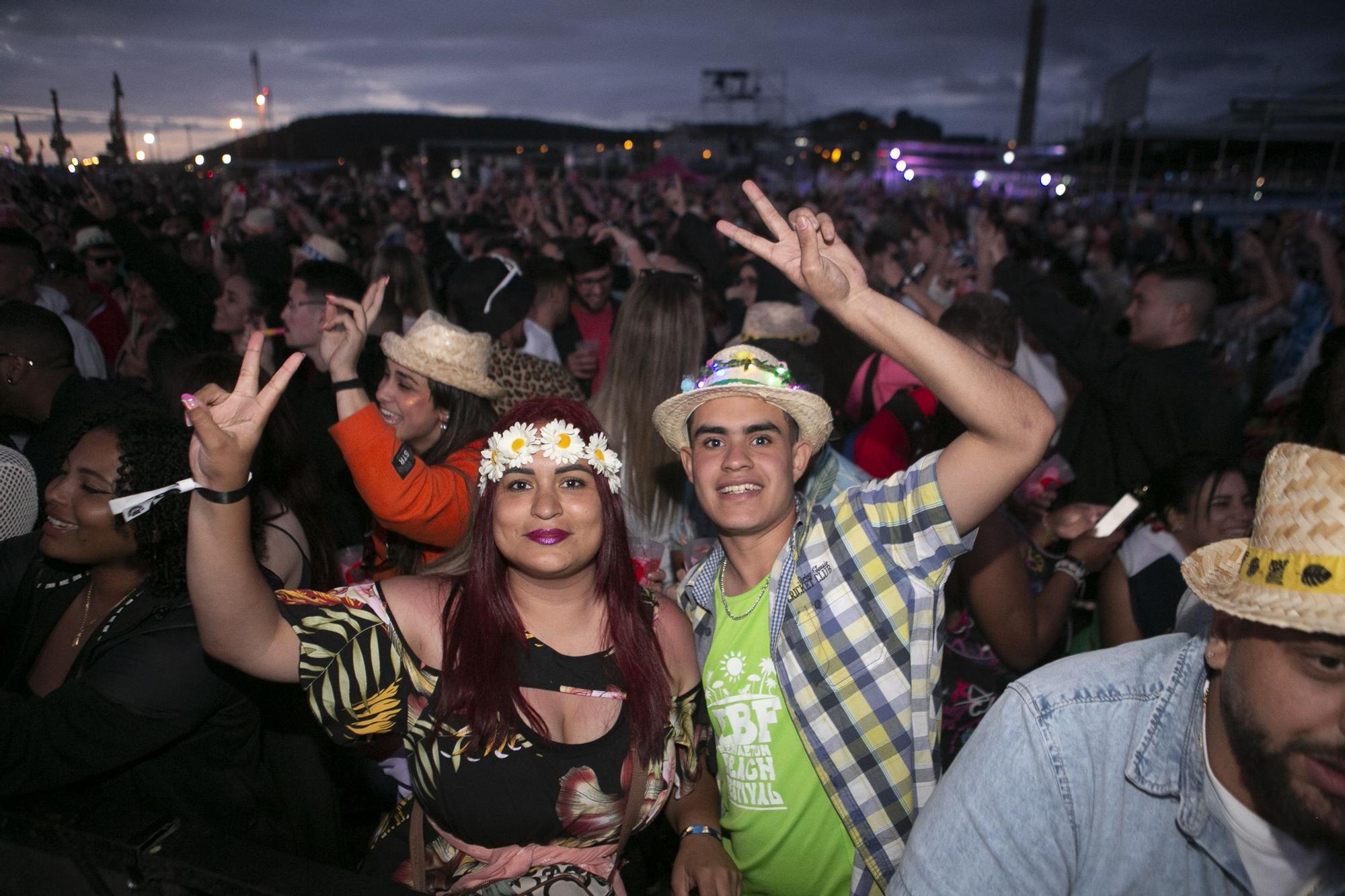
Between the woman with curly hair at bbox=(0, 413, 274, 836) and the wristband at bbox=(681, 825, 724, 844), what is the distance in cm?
121

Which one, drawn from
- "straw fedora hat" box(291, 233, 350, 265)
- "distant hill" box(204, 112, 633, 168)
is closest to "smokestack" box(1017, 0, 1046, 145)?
"distant hill" box(204, 112, 633, 168)

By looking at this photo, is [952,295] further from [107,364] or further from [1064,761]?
[107,364]

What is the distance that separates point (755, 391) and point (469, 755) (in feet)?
3.90

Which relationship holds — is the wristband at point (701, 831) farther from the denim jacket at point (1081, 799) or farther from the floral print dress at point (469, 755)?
the denim jacket at point (1081, 799)

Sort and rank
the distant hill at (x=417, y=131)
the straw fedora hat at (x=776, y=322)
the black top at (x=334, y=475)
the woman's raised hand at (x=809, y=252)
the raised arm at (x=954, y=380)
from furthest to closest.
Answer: the distant hill at (x=417, y=131) → the straw fedora hat at (x=776, y=322) → the black top at (x=334, y=475) → the woman's raised hand at (x=809, y=252) → the raised arm at (x=954, y=380)

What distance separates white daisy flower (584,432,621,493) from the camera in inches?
84.3

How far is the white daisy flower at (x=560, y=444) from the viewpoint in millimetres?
2100

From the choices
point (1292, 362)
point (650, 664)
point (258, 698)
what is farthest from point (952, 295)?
point (258, 698)

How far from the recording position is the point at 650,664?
6.91 feet

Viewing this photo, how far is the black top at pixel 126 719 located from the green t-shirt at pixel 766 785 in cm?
132

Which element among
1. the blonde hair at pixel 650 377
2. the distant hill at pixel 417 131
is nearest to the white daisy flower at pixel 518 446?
the blonde hair at pixel 650 377

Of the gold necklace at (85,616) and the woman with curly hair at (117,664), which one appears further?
the gold necklace at (85,616)

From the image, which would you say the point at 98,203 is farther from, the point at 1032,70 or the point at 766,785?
the point at 1032,70

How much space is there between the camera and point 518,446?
82.5 inches
